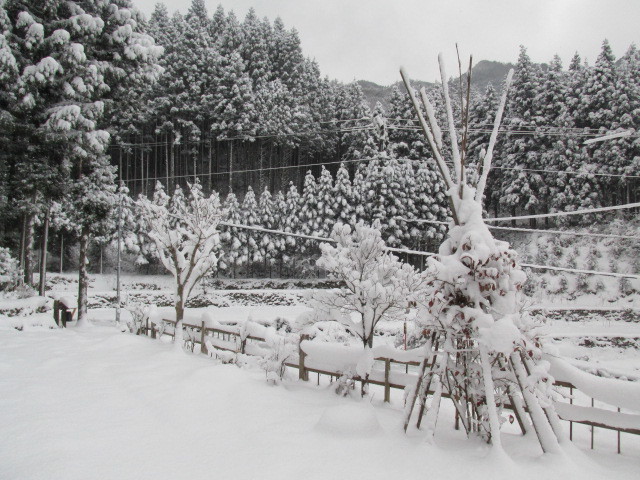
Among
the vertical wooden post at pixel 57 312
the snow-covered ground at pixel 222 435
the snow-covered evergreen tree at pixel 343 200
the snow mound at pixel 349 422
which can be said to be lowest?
the vertical wooden post at pixel 57 312

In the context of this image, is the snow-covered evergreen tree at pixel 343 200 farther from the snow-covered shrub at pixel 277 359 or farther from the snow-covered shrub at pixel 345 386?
the snow-covered shrub at pixel 345 386

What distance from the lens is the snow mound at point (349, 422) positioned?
530 cm

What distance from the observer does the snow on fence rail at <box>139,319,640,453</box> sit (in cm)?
485

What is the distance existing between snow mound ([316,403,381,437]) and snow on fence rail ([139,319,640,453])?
0.73m

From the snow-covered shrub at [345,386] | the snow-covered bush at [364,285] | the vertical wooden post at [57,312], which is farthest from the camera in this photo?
the vertical wooden post at [57,312]

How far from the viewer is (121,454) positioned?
190 inches

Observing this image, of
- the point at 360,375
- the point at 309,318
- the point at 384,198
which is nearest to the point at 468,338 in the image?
the point at 360,375

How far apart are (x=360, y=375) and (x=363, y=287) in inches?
76.3

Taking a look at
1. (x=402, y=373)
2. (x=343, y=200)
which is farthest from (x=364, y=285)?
(x=343, y=200)

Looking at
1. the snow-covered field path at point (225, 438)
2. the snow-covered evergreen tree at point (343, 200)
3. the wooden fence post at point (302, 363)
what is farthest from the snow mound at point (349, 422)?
the snow-covered evergreen tree at point (343, 200)

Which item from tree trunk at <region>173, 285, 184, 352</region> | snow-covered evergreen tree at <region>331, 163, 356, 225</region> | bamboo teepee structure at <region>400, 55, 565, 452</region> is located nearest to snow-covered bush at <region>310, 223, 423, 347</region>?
bamboo teepee structure at <region>400, 55, 565, 452</region>

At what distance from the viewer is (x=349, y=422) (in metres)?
5.34

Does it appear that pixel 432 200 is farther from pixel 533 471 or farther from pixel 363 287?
pixel 533 471

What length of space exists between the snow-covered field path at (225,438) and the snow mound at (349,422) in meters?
0.01
